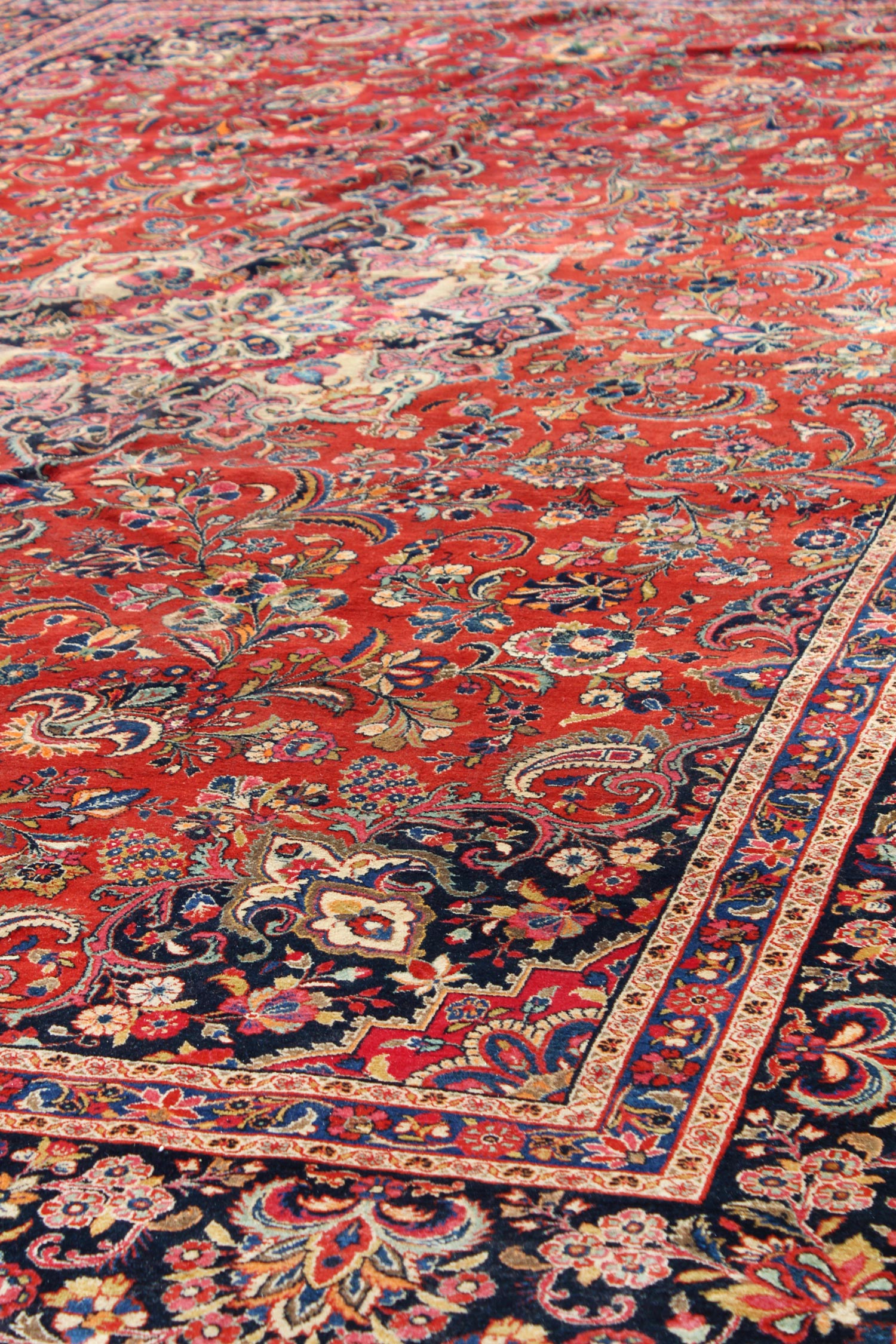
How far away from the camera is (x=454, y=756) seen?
6.55 feet

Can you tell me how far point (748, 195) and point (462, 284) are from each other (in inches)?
39.1

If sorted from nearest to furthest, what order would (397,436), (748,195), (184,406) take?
(397,436) < (184,406) < (748,195)

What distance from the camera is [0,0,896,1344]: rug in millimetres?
1301

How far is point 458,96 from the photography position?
503 centimetres

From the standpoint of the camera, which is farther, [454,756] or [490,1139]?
[454,756]

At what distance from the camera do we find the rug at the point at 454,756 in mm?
1301

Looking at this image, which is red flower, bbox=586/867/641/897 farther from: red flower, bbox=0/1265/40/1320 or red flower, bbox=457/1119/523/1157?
Answer: red flower, bbox=0/1265/40/1320

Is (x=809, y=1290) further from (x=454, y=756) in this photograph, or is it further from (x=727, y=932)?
(x=454, y=756)

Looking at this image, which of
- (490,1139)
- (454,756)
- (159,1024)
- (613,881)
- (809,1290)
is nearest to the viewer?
(809,1290)

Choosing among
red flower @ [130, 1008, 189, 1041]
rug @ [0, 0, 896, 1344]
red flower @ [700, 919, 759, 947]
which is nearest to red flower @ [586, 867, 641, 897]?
rug @ [0, 0, 896, 1344]

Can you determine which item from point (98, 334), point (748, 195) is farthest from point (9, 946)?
point (748, 195)

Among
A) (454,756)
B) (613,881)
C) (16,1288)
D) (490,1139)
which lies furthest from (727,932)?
(16,1288)

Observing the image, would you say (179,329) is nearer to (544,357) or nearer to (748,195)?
→ (544,357)

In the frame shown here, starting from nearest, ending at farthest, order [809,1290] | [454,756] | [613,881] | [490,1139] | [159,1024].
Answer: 1. [809,1290]
2. [490,1139]
3. [159,1024]
4. [613,881]
5. [454,756]
